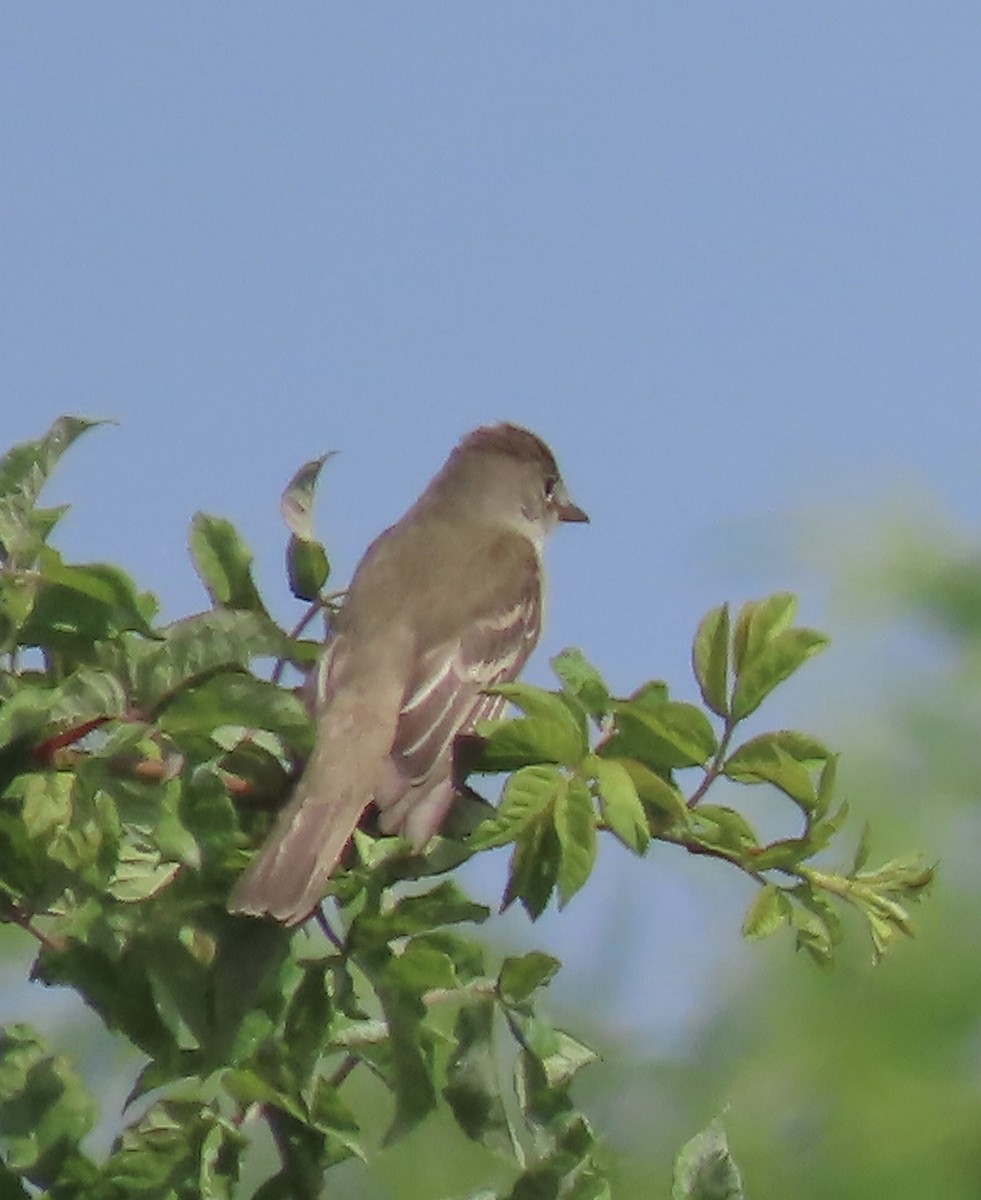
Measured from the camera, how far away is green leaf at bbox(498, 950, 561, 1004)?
94.3 inches

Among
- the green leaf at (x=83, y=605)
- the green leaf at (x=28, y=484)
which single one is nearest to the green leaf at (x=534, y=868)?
the green leaf at (x=83, y=605)

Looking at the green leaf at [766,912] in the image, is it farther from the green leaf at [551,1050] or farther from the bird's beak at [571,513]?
the bird's beak at [571,513]

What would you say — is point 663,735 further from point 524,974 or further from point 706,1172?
point 706,1172

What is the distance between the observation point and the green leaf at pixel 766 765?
2311 mm

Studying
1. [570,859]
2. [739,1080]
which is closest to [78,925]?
[570,859]

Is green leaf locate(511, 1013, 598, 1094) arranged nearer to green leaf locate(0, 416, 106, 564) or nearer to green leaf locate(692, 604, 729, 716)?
green leaf locate(692, 604, 729, 716)

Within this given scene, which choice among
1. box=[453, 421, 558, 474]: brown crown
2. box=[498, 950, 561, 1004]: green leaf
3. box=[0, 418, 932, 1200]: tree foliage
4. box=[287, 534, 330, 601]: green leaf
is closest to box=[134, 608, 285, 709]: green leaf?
box=[0, 418, 932, 1200]: tree foliage

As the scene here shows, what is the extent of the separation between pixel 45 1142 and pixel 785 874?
840mm

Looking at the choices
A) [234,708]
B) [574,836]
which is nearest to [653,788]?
[574,836]

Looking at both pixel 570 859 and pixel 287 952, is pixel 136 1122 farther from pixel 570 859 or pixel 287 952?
pixel 570 859

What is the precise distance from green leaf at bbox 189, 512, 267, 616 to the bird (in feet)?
0.72

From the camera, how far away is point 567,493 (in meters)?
6.02

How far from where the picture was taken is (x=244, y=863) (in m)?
2.26

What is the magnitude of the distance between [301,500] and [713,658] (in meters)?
0.64
